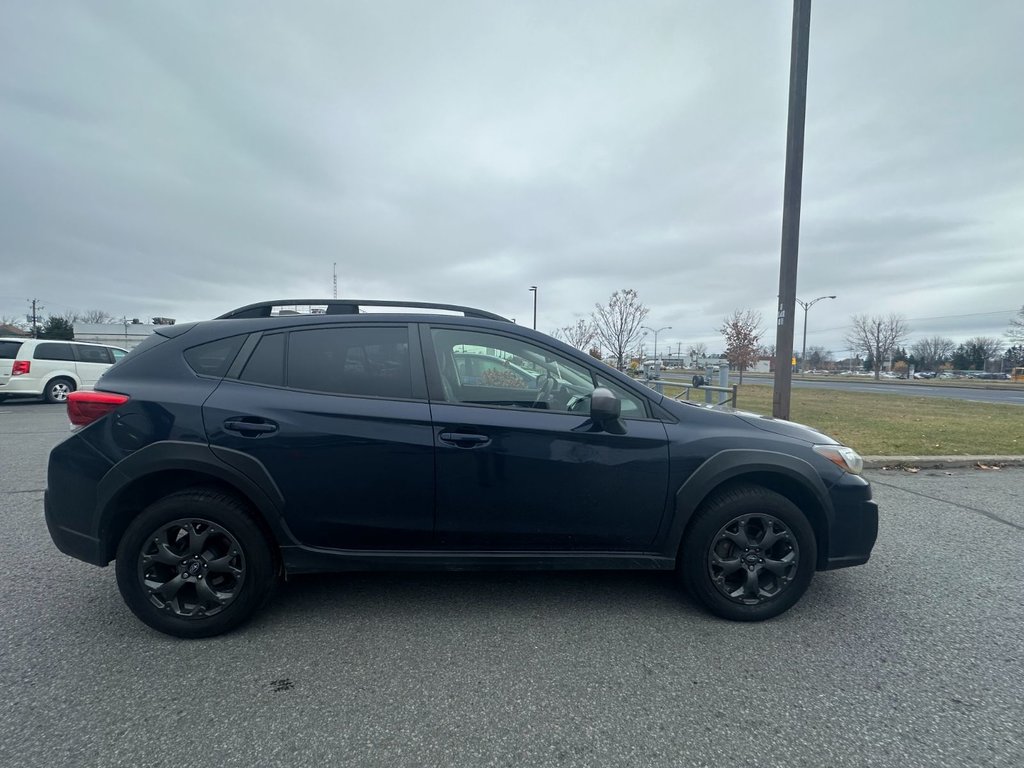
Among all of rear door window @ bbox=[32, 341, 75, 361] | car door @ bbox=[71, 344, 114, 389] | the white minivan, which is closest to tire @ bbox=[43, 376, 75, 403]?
the white minivan

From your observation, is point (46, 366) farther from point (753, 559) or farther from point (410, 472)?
point (753, 559)

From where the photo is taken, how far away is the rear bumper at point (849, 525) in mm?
2908

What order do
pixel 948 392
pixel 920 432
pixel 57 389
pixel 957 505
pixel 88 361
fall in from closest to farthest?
pixel 957 505, pixel 920 432, pixel 57 389, pixel 88 361, pixel 948 392

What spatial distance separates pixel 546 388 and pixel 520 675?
4.71 feet

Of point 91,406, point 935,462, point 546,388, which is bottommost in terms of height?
point 935,462

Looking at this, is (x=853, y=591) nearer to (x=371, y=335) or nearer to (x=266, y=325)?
(x=371, y=335)

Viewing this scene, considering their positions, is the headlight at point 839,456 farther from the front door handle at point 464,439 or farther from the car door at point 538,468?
the front door handle at point 464,439

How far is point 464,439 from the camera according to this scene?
2.70 meters

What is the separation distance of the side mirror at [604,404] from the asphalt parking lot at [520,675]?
3.77ft

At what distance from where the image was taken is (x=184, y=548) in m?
2.64

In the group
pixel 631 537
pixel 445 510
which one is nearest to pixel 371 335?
pixel 445 510

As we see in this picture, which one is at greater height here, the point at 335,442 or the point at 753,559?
the point at 335,442

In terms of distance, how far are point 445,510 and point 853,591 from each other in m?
2.59

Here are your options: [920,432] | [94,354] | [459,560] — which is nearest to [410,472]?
[459,560]
